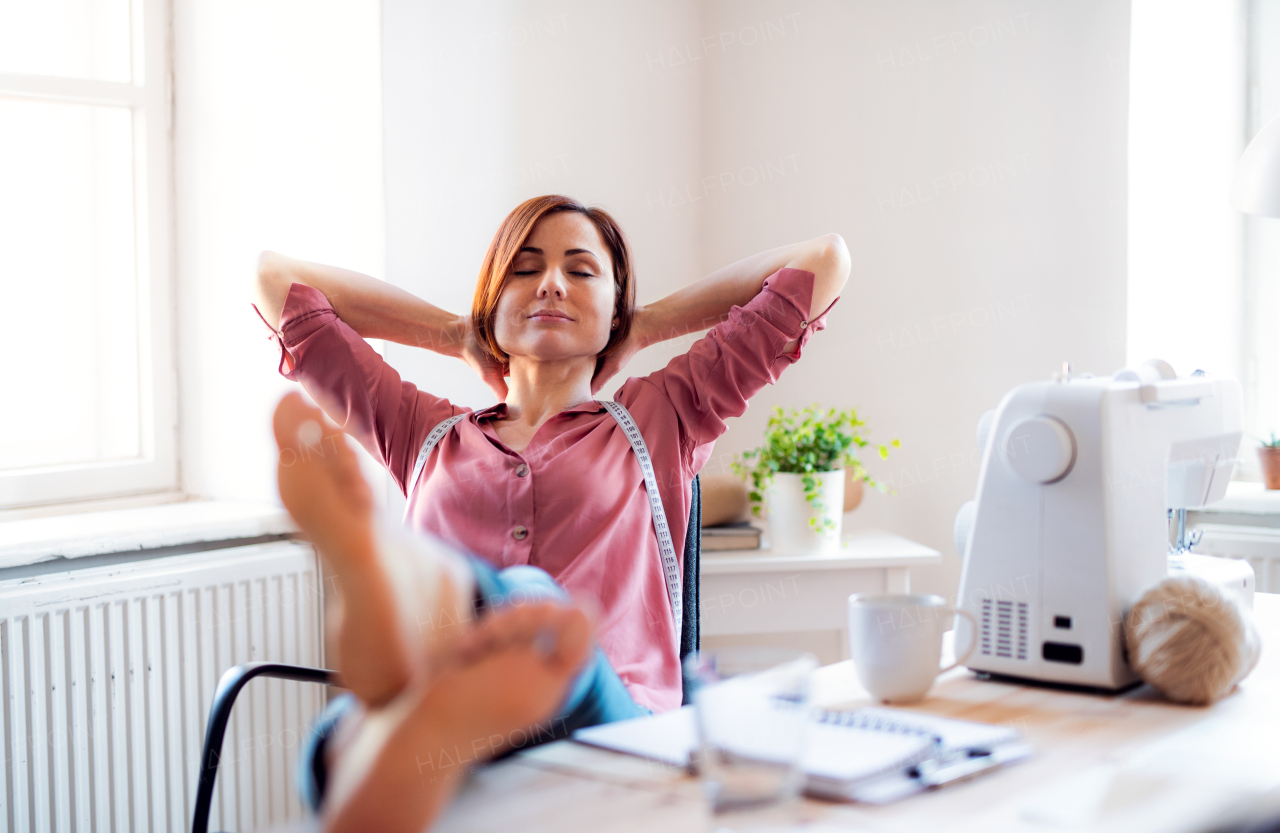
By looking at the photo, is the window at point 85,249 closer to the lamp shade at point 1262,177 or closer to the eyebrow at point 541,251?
the eyebrow at point 541,251

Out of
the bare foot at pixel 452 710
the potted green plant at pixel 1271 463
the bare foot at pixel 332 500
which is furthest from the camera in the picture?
the potted green plant at pixel 1271 463

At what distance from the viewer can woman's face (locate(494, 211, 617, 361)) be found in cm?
150

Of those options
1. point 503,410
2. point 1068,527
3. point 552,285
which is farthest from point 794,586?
point 1068,527

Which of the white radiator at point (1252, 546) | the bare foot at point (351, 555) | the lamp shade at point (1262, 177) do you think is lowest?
the white radiator at point (1252, 546)

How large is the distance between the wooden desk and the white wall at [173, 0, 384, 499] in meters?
1.45

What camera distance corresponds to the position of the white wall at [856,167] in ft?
7.31

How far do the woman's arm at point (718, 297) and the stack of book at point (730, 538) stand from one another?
600 millimetres

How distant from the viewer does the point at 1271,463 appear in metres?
2.29

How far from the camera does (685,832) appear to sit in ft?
2.02

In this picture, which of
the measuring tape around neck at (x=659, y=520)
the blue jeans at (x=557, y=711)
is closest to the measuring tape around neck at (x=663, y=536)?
the measuring tape around neck at (x=659, y=520)

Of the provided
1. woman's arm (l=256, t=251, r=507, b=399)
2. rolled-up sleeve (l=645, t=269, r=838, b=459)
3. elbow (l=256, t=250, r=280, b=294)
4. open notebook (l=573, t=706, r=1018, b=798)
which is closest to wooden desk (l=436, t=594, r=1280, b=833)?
open notebook (l=573, t=706, r=1018, b=798)

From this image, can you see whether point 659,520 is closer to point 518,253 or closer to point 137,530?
point 518,253

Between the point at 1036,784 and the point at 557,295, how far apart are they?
3.21 ft

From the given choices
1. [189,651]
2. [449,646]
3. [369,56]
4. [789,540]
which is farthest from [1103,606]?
[369,56]
